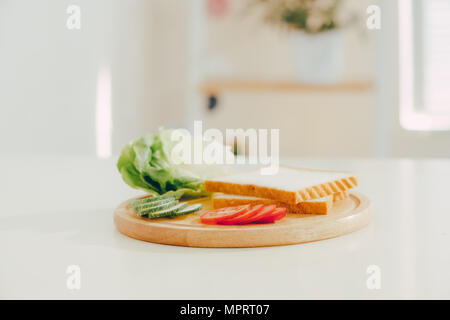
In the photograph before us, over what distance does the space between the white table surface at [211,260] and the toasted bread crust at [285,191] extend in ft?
0.23

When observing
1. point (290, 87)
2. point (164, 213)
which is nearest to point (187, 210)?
point (164, 213)

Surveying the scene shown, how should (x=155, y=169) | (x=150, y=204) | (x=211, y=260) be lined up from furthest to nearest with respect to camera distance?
(x=155, y=169) → (x=150, y=204) → (x=211, y=260)

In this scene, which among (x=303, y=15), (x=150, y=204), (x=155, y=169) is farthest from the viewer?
(x=303, y=15)

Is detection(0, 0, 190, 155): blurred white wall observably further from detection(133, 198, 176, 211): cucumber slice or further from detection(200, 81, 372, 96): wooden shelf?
detection(133, 198, 176, 211): cucumber slice

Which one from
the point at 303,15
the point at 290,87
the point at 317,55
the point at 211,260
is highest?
the point at 303,15

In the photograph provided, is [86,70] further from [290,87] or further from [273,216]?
[273,216]

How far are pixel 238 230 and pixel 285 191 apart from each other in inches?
4.0

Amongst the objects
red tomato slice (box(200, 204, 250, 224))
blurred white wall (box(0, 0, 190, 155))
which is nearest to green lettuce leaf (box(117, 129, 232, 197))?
red tomato slice (box(200, 204, 250, 224))

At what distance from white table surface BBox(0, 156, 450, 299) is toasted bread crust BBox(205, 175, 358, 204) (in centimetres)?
7

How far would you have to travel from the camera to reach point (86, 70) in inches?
98.2

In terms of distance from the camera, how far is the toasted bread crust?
740mm

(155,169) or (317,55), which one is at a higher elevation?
(317,55)

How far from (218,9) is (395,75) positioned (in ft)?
3.68

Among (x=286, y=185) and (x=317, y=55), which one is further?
(x=317, y=55)
